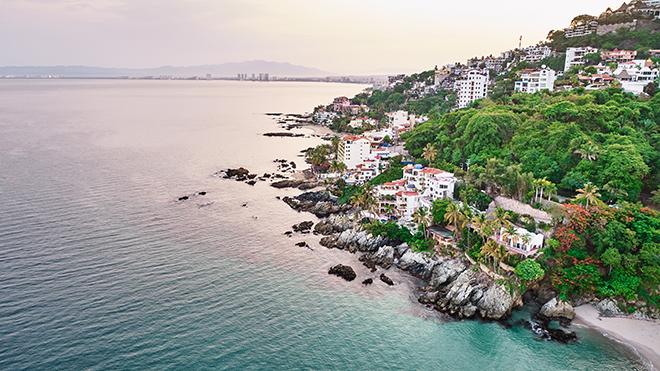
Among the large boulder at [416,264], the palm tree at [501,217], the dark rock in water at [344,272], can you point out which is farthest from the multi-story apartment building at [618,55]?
the dark rock in water at [344,272]

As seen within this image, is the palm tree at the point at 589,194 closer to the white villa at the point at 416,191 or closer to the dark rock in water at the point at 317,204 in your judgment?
the white villa at the point at 416,191

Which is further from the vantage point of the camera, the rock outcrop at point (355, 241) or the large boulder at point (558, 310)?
the rock outcrop at point (355, 241)

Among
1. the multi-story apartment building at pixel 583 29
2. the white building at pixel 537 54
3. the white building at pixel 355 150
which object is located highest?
the multi-story apartment building at pixel 583 29

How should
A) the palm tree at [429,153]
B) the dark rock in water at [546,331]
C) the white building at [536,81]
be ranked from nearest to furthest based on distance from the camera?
the dark rock in water at [546,331]
the palm tree at [429,153]
the white building at [536,81]

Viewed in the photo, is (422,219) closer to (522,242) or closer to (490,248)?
(490,248)

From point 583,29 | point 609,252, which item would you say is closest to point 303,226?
point 609,252

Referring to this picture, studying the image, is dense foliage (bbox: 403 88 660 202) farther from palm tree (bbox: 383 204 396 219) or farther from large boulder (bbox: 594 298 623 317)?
palm tree (bbox: 383 204 396 219)
